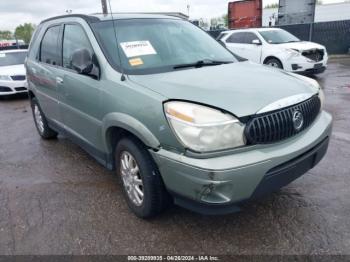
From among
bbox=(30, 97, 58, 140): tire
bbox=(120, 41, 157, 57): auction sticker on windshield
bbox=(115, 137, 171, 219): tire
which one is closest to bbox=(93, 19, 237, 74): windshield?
bbox=(120, 41, 157, 57): auction sticker on windshield

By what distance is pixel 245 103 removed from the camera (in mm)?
2342

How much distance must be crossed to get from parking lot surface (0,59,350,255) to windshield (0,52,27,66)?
284 inches

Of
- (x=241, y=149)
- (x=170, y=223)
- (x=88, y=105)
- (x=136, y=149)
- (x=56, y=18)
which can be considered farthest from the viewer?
(x=56, y=18)

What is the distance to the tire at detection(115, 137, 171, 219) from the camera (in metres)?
2.60

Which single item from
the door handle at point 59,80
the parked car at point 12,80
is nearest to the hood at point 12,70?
the parked car at point 12,80

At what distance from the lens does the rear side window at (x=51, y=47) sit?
4090 mm

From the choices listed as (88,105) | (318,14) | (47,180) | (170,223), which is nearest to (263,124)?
(170,223)

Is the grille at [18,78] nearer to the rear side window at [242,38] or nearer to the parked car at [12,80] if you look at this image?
the parked car at [12,80]

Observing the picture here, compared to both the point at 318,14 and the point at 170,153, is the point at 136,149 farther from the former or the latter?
the point at 318,14

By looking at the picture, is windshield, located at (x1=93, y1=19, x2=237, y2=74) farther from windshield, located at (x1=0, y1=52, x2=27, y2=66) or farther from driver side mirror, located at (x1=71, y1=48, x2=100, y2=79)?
windshield, located at (x1=0, y1=52, x2=27, y2=66)

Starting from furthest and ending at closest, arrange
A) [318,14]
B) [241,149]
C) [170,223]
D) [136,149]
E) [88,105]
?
[318,14] → [88,105] → [170,223] → [136,149] → [241,149]

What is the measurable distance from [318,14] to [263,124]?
3349 cm

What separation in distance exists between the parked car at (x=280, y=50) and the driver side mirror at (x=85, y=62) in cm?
672

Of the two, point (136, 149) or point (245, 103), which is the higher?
point (245, 103)
